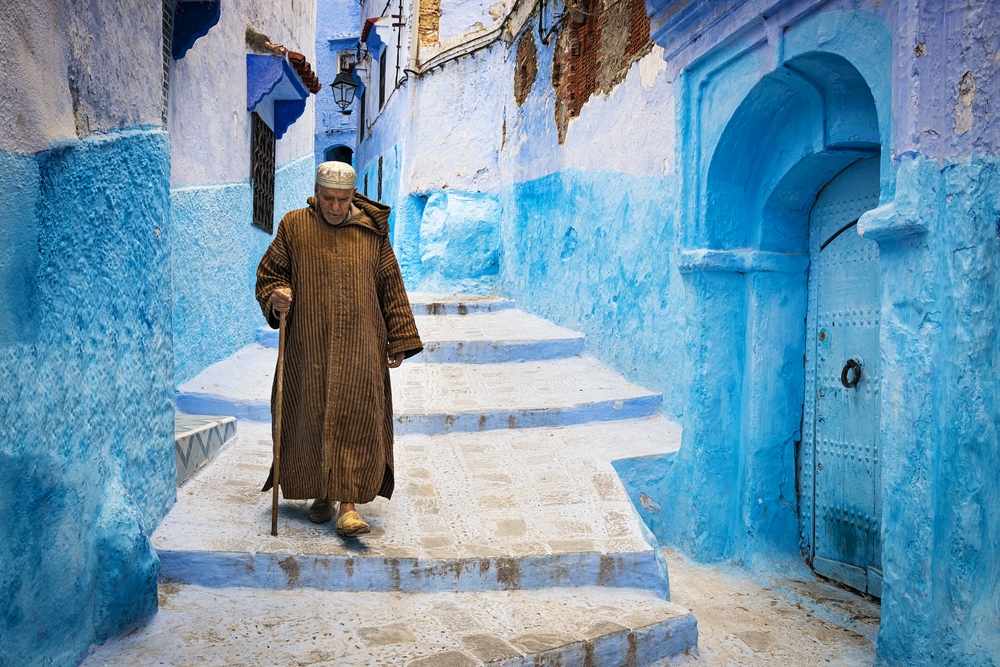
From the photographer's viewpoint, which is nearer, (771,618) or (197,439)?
(771,618)

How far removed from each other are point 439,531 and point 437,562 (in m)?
0.34

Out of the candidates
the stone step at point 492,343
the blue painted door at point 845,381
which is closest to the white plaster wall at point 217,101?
the stone step at point 492,343

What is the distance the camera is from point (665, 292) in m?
5.41

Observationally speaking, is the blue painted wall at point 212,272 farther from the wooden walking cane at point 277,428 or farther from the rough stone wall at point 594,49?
the rough stone wall at point 594,49

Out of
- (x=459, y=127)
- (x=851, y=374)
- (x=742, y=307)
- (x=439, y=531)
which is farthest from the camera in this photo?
(x=459, y=127)

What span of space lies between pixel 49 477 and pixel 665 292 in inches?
157

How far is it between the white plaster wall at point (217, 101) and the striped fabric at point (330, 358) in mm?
2326

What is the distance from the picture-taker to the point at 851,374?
4.29 meters

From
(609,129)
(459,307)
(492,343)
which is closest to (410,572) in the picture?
(492,343)

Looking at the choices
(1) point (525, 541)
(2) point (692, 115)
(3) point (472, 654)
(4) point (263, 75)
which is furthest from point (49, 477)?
(4) point (263, 75)

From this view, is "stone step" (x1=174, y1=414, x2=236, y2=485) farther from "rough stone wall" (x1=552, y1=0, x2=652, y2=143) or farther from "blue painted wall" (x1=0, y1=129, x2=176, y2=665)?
"rough stone wall" (x1=552, y1=0, x2=652, y2=143)

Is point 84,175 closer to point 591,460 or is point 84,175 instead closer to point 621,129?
point 591,460

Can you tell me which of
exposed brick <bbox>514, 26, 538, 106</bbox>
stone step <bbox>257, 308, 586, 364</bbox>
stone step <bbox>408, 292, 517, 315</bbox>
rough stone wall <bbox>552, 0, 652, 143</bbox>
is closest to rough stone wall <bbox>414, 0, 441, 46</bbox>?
exposed brick <bbox>514, 26, 538, 106</bbox>

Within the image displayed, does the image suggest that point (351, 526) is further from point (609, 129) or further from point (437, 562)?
point (609, 129)
